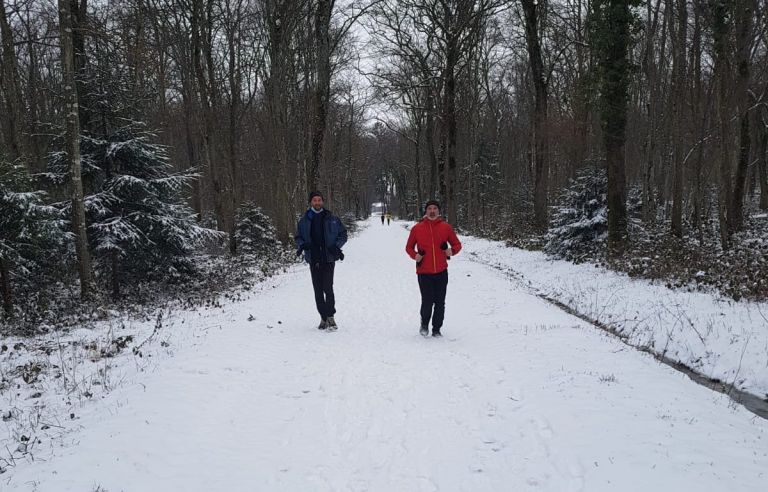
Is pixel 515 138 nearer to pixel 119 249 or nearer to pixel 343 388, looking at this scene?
pixel 119 249

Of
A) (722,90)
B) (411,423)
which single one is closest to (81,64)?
(411,423)

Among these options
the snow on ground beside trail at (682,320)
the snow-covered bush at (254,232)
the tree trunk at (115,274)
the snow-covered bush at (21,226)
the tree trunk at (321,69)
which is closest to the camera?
the snow on ground beside trail at (682,320)

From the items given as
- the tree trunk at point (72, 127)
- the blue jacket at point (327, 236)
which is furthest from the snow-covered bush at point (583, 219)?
the tree trunk at point (72, 127)

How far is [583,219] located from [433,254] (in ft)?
30.6

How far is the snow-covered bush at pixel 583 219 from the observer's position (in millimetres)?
14102

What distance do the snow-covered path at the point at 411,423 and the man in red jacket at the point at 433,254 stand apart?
2.11 feet

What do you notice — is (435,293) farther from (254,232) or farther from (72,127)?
(254,232)

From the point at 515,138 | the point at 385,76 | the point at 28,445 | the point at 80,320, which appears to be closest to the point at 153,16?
the point at 385,76

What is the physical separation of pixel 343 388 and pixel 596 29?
12935 millimetres

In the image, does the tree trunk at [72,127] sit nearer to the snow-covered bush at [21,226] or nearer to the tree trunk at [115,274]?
the snow-covered bush at [21,226]

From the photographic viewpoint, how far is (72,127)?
31.7 ft

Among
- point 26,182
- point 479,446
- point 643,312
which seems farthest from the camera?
point 26,182

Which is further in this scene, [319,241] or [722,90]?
[722,90]

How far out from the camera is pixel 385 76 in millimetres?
24641
